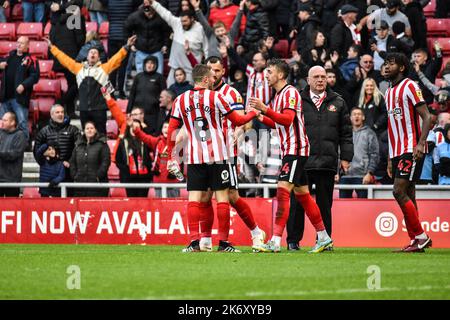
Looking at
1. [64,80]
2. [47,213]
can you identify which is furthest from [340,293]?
[64,80]

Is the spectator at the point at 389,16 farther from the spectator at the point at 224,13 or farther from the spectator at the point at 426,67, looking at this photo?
the spectator at the point at 224,13

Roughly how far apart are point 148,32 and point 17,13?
20.1 ft

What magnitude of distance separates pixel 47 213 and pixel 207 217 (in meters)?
5.05

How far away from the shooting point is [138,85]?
1986 centimetres

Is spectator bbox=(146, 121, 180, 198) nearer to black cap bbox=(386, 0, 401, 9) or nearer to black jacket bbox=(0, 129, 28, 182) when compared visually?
black jacket bbox=(0, 129, 28, 182)

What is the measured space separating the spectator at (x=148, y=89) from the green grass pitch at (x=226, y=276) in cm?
731

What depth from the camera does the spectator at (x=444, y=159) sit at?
1655cm

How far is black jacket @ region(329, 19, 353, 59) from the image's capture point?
19844mm

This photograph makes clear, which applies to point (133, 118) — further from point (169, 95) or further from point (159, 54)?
point (159, 54)

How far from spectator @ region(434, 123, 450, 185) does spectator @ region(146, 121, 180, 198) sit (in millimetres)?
4402

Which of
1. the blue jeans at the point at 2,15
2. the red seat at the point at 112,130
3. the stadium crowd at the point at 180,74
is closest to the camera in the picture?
the stadium crowd at the point at 180,74

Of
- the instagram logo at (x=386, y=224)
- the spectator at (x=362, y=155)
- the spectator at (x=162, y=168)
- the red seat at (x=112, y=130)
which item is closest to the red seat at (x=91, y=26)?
the red seat at (x=112, y=130)

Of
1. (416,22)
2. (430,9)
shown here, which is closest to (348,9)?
(416,22)

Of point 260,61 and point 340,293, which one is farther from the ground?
point 260,61
